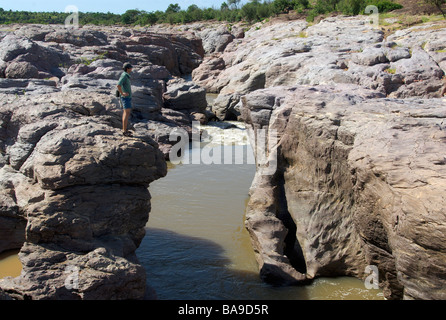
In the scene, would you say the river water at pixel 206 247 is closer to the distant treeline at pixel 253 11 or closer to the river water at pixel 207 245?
the river water at pixel 207 245

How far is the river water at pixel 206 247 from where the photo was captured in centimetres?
723

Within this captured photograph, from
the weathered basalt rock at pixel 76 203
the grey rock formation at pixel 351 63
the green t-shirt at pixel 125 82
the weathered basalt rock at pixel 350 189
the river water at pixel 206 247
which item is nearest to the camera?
the weathered basalt rock at pixel 350 189

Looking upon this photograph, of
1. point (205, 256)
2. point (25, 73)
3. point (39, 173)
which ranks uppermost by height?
point (25, 73)

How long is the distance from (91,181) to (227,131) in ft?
45.2

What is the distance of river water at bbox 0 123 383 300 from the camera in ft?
23.7

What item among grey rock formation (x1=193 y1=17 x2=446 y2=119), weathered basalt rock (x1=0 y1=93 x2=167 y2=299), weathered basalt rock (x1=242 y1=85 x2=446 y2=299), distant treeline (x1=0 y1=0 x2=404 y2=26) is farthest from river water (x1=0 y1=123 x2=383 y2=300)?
distant treeline (x1=0 y1=0 x2=404 y2=26)

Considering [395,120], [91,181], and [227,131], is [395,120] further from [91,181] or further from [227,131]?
[227,131]

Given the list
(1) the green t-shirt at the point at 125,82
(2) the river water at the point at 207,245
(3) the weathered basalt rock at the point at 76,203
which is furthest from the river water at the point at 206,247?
(1) the green t-shirt at the point at 125,82

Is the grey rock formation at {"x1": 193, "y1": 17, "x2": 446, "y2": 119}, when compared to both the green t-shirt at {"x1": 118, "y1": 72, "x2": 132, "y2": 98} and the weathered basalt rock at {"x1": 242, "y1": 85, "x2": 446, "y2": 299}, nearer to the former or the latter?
the weathered basalt rock at {"x1": 242, "y1": 85, "x2": 446, "y2": 299}

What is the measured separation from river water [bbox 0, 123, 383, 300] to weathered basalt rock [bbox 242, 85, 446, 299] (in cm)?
34

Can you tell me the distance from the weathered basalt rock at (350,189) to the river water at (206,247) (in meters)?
0.34

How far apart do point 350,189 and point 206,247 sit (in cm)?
325
